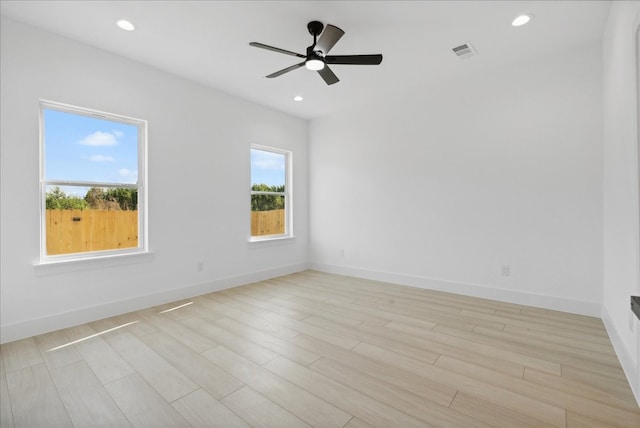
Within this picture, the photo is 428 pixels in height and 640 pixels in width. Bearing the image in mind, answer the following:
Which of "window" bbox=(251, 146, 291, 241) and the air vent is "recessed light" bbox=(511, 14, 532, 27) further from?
"window" bbox=(251, 146, 291, 241)

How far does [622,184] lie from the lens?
2.20 metres

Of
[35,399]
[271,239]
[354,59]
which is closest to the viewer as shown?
[35,399]

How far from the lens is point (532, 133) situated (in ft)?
11.2

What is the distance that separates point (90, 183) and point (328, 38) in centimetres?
277

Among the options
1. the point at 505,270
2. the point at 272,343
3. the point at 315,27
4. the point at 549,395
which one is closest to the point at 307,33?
the point at 315,27

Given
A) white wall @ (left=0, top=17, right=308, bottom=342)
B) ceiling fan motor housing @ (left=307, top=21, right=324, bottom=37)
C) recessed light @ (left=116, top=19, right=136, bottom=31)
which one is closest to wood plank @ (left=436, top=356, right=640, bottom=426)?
ceiling fan motor housing @ (left=307, top=21, right=324, bottom=37)

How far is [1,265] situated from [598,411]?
4404 mm

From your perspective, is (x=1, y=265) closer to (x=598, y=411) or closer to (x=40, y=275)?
(x=40, y=275)

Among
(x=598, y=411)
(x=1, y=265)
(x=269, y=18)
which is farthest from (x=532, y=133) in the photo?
(x=1, y=265)

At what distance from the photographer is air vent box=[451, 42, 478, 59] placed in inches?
120

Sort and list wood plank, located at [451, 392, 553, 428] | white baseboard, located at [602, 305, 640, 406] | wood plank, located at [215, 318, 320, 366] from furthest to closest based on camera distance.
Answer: wood plank, located at [215, 318, 320, 366] → white baseboard, located at [602, 305, 640, 406] → wood plank, located at [451, 392, 553, 428]

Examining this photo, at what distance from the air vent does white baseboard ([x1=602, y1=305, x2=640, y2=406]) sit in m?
2.87

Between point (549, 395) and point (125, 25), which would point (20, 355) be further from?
point (549, 395)

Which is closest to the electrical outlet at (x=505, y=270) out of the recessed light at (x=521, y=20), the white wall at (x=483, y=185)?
the white wall at (x=483, y=185)
